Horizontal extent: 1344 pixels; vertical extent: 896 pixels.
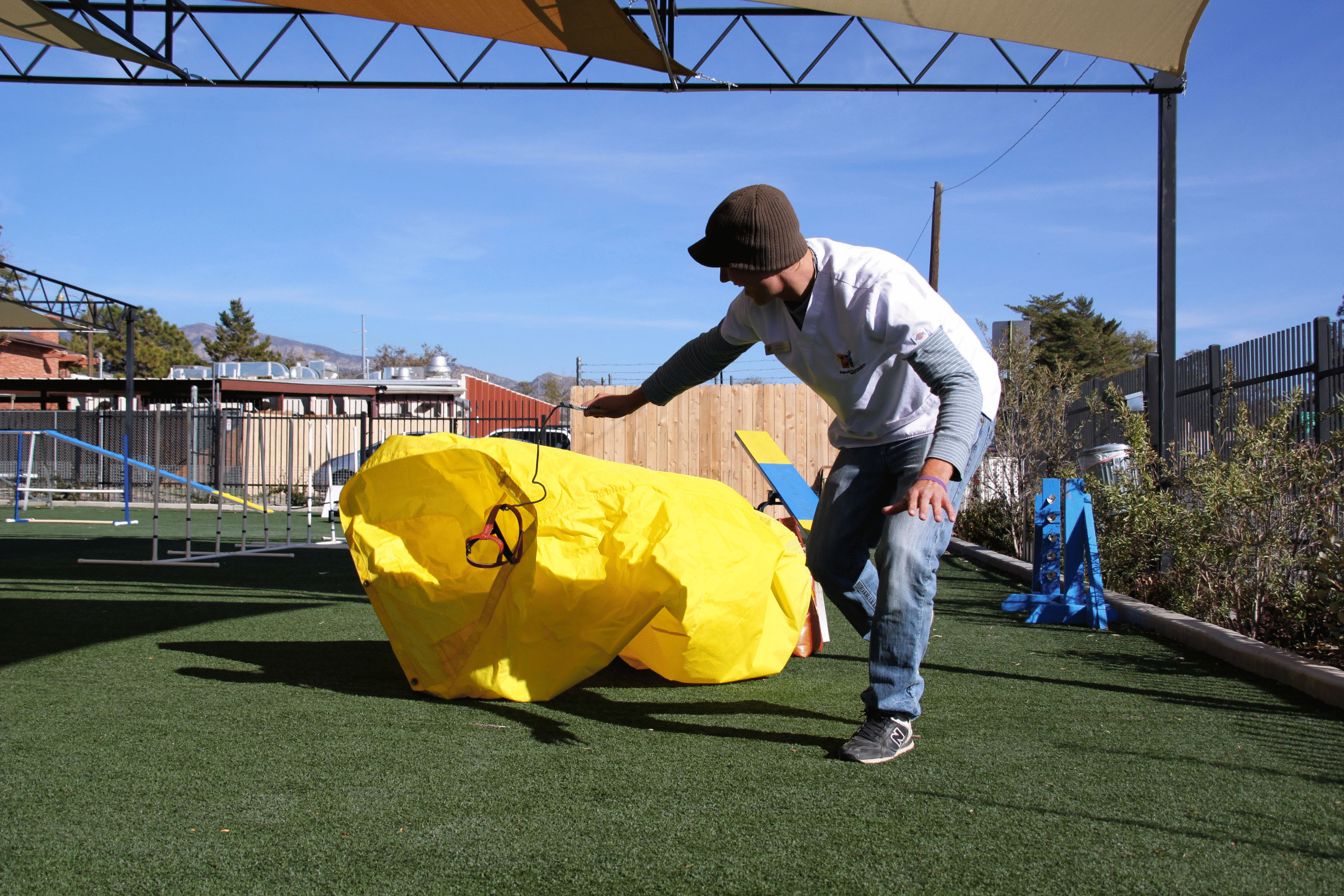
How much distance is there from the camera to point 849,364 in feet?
8.70

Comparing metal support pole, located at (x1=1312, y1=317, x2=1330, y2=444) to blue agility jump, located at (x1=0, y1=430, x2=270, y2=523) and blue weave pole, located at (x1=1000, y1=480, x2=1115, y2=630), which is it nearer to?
A: blue weave pole, located at (x1=1000, y1=480, x2=1115, y2=630)

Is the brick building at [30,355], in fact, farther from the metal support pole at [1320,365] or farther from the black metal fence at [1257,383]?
the metal support pole at [1320,365]

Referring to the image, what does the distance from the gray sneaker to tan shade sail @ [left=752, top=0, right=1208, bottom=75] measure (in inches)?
137

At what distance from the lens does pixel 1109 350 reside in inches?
2154

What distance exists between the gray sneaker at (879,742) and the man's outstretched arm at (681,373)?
1.22 m

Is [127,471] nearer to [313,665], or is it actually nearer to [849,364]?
[313,665]

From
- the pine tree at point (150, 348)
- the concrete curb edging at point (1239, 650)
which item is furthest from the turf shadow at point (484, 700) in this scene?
the pine tree at point (150, 348)

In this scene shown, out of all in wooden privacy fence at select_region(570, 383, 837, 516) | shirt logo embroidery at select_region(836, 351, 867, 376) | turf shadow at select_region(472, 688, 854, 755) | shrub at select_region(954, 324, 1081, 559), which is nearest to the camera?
shirt logo embroidery at select_region(836, 351, 867, 376)

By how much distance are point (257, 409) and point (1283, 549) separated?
2432 centimetres

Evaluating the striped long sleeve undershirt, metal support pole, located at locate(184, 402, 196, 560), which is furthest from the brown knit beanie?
metal support pole, located at locate(184, 402, 196, 560)

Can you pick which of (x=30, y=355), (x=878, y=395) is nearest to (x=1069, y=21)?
(x=878, y=395)

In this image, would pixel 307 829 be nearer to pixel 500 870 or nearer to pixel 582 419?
pixel 500 870

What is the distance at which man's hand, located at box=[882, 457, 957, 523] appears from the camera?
229 cm

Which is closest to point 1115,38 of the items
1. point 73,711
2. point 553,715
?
point 553,715
